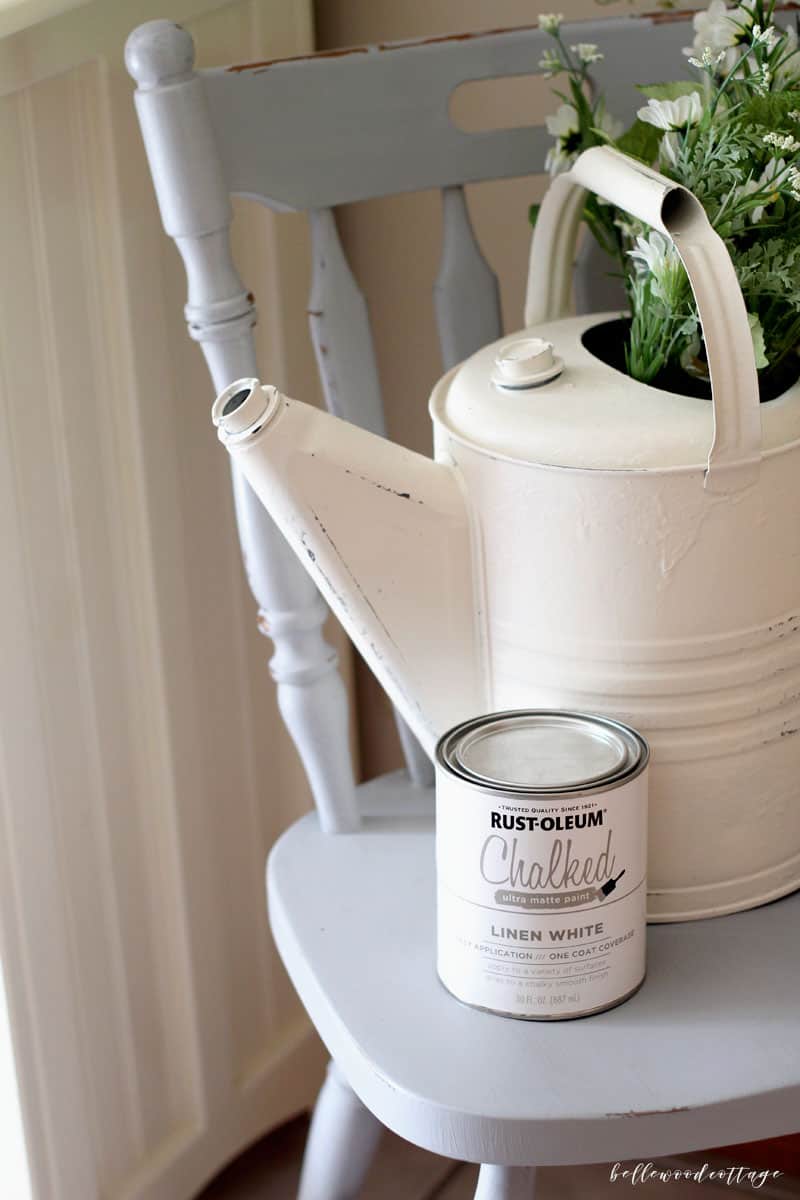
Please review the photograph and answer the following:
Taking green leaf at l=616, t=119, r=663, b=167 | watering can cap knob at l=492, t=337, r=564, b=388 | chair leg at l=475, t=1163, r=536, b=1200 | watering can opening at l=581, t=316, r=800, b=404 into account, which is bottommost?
chair leg at l=475, t=1163, r=536, b=1200

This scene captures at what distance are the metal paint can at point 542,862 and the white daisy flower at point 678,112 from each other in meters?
0.26

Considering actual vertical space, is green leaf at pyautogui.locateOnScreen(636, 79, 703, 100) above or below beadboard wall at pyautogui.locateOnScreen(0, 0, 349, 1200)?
above

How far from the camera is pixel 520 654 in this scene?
62 centimetres

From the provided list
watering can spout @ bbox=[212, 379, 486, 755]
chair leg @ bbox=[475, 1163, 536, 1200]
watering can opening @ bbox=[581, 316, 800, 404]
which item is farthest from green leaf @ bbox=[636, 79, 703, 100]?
chair leg @ bbox=[475, 1163, 536, 1200]

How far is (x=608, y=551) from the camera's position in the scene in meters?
0.57

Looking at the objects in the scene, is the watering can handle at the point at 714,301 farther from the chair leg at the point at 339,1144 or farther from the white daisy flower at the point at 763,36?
the chair leg at the point at 339,1144

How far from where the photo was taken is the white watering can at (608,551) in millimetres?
561

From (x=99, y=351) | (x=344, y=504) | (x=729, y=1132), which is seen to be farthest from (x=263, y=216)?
(x=729, y=1132)

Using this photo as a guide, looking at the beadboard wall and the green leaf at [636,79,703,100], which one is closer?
the green leaf at [636,79,703,100]

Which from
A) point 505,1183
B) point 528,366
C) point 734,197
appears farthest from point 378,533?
point 505,1183

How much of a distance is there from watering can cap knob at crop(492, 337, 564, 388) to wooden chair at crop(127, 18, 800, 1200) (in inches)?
6.3

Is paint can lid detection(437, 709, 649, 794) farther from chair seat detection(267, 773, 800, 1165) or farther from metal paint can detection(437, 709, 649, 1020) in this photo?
chair seat detection(267, 773, 800, 1165)

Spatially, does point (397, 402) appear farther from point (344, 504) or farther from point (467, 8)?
point (344, 504)

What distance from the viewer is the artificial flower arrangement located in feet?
1.91
